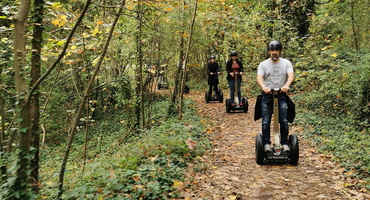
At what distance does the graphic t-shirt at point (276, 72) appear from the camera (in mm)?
5531

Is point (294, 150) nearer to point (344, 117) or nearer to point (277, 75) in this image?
point (277, 75)

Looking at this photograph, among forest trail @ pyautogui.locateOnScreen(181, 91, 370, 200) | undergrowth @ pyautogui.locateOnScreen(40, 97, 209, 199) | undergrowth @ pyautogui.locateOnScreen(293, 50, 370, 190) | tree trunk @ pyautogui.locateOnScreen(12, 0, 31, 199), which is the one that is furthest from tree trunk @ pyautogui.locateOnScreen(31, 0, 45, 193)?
undergrowth @ pyautogui.locateOnScreen(293, 50, 370, 190)

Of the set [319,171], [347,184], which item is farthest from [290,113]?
[347,184]

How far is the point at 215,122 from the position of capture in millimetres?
9953

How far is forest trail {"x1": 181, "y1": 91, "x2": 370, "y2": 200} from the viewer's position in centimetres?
434

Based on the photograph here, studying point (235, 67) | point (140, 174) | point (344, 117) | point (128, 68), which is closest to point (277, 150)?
point (140, 174)

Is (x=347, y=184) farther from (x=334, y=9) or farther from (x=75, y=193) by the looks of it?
(x=334, y=9)

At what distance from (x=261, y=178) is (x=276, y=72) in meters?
1.96

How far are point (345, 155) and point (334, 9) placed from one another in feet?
23.7

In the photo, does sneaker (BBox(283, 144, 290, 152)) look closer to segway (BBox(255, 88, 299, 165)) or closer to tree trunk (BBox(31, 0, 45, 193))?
segway (BBox(255, 88, 299, 165))

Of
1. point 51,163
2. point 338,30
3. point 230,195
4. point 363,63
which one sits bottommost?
point 51,163

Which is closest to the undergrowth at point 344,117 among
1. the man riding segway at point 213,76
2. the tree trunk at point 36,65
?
the man riding segway at point 213,76

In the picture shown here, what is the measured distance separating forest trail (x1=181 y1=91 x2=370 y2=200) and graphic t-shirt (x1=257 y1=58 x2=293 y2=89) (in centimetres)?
156

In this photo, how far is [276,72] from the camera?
5543mm
